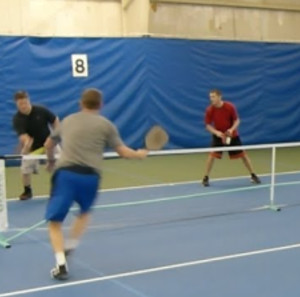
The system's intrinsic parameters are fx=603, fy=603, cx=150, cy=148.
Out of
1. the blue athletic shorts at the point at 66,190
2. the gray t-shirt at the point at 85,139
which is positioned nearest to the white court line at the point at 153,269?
the blue athletic shorts at the point at 66,190

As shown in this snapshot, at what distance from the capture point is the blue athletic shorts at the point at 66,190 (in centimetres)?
A: 462

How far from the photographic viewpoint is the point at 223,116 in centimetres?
942

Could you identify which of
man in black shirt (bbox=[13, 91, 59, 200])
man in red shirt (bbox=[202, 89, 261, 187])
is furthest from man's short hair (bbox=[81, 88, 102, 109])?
man in red shirt (bbox=[202, 89, 261, 187])

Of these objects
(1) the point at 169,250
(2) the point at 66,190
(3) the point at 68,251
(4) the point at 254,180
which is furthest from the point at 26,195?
(2) the point at 66,190

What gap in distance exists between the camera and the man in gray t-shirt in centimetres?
463

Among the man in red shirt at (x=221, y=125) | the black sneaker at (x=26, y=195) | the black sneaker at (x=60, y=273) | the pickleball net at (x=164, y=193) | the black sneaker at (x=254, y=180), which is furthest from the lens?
the black sneaker at (x=254, y=180)

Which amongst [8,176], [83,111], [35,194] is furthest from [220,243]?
[8,176]

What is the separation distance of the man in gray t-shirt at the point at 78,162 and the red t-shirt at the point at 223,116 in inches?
190

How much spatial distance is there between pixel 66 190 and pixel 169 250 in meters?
1.38

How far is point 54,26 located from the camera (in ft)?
43.4

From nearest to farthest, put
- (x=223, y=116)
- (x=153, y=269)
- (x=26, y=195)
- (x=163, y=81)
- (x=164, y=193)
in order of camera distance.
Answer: (x=153, y=269) < (x=26, y=195) < (x=164, y=193) < (x=223, y=116) < (x=163, y=81)

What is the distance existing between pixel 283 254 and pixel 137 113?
28.0ft

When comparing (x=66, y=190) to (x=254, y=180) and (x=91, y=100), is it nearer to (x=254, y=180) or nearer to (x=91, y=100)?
(x=91, y=100)

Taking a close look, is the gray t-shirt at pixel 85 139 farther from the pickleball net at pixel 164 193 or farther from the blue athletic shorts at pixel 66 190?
the pickleball net at pixel 164 193
